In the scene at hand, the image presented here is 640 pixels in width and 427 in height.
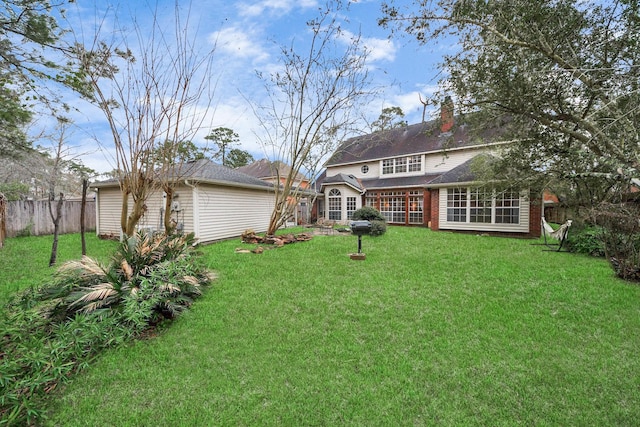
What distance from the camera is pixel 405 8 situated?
6.14 m

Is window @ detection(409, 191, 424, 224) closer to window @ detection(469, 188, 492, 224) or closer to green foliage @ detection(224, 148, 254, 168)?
window @ detection(469, 188, 492, 224)

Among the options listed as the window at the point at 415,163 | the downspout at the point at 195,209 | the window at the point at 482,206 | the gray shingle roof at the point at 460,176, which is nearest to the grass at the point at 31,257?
the downspout at the point at 195,209

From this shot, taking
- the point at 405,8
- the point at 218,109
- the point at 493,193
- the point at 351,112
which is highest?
the point at 405,8

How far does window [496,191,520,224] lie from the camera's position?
1138 centimetres

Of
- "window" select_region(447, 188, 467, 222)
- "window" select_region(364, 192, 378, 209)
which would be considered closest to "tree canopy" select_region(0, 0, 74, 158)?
"window" select_region(447, 188, 467, 222)

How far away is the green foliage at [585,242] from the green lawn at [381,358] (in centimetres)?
318

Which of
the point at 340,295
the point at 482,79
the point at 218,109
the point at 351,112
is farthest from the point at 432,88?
the point at 340,295

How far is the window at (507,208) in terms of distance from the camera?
11383 mm

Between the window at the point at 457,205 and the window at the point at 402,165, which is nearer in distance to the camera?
the window at the point at 457,205

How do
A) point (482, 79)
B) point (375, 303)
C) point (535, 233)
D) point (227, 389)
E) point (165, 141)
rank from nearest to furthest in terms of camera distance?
1. point (227, 389)
2. point (375, 303)
3. point (165, 141)
4. point (482, 79)
5. point (535, 233)

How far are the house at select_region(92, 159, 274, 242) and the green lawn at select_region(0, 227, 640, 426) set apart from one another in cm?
510

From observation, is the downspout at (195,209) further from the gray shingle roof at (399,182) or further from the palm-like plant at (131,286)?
the gray shingle roof at (399,182)

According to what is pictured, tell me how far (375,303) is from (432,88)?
577 cm

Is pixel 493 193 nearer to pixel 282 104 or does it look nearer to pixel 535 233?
pixel 535 233
